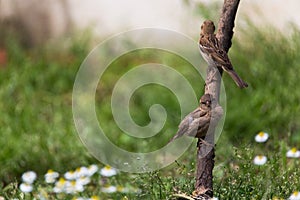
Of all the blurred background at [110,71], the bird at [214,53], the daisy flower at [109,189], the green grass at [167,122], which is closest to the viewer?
the bird at [214,53]

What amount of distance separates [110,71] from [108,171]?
2259 millimetres

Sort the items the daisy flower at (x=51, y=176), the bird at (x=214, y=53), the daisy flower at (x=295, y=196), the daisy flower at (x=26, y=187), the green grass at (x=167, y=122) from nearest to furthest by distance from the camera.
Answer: the bird at (x=214, y=53) → the daisy flower at (x=295, y=196) → the green grass at (x=167, y=122) → the daisy flower at (x=26, y=187) → the daisy flower at (x=51, y=176)

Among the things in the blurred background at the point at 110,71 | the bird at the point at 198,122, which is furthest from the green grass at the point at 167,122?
the bird at the point at 198,122

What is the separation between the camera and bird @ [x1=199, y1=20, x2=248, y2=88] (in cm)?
291

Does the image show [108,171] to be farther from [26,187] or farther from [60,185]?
[26,187]

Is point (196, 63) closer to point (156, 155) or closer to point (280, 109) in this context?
point (280, 109)

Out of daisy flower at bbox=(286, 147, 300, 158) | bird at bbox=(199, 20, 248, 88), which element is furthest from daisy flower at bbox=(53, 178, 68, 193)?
bird at bbox=(199, 20, 248, 88)

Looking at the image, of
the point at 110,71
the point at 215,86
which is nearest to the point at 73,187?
the point at 215,86

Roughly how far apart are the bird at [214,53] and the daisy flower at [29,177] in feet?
5.67

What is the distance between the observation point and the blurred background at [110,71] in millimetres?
4809

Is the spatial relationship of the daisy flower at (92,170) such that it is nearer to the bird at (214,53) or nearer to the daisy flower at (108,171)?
the daisy flower at (108,171)

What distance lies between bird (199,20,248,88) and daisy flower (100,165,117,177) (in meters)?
1.45

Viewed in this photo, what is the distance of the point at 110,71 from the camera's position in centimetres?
645

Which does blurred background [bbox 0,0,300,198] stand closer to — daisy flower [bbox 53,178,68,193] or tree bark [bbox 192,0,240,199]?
daisy flower [bbox 53,178,68,193]
